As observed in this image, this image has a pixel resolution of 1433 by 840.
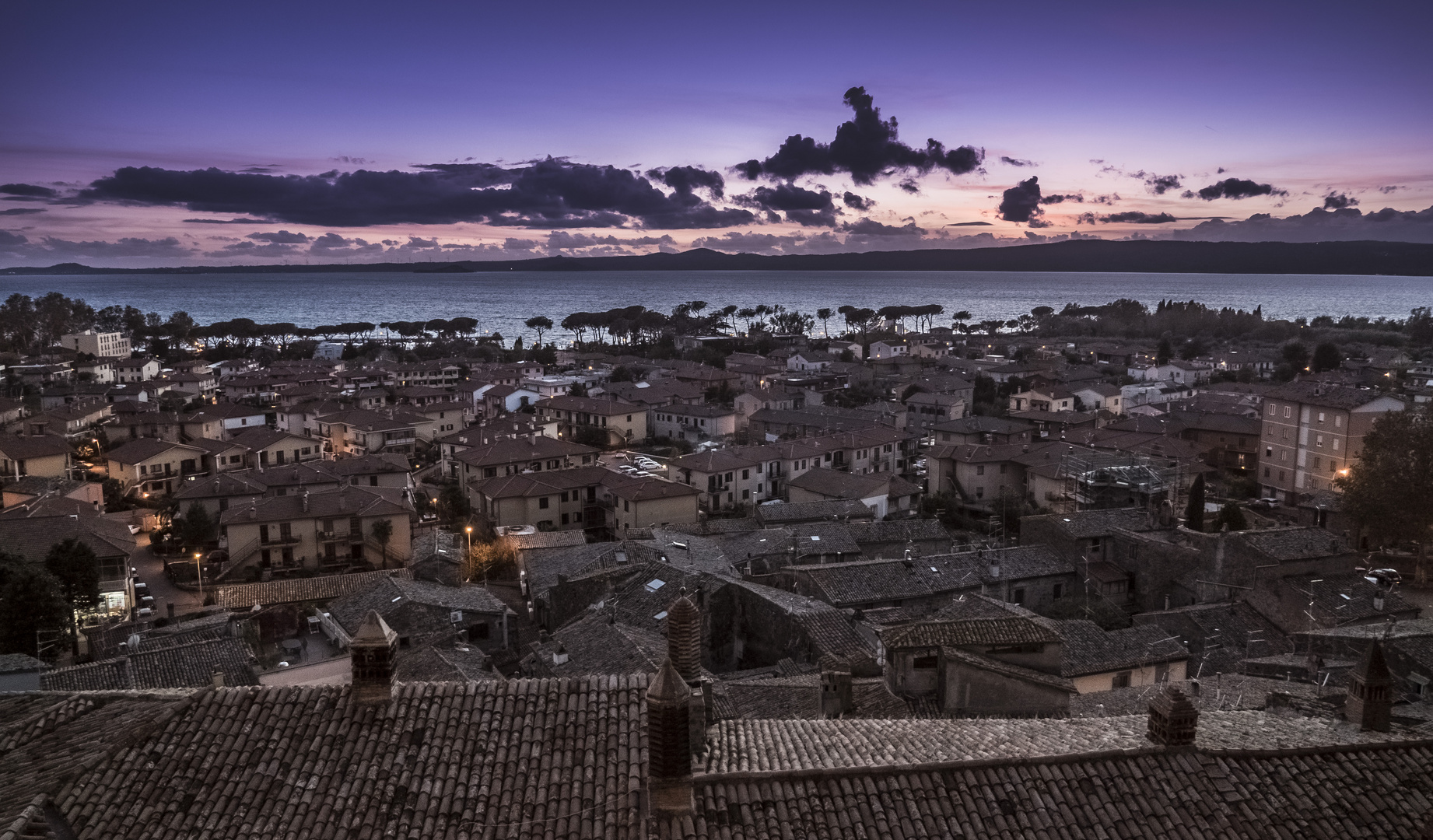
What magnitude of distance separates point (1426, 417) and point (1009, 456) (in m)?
16.4

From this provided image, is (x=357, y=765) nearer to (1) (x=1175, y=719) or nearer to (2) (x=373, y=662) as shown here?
(2) (x=373, y=662)

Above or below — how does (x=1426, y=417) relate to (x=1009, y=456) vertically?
above

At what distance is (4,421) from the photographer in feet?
192

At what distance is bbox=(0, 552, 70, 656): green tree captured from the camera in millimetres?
23047

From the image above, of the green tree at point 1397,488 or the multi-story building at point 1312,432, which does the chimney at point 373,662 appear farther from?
the multi-story building at point 1312,432

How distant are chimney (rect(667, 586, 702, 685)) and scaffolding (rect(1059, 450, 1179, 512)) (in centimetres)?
3162

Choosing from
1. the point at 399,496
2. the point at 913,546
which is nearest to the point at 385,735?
the point at 913,546

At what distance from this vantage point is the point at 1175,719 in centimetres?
867

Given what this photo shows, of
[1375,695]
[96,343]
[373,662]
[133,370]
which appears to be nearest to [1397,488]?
[1375,695]

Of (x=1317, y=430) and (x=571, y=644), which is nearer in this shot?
(x=571, y=644)

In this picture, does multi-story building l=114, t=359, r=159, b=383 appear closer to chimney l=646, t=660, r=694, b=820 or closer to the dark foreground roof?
the dark foreground roof

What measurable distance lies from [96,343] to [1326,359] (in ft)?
415

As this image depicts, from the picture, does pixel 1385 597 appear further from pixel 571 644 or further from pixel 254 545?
pixel 254 545

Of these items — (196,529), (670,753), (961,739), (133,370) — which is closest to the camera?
(670,753)
